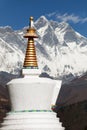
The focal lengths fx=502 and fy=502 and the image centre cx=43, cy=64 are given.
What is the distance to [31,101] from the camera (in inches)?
915

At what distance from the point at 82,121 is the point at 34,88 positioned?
136 m

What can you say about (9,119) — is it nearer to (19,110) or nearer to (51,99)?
(19,110)

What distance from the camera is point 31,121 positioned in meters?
23.0

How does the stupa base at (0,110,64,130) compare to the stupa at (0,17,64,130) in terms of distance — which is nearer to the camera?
the stupa base at (0,110,64,130)

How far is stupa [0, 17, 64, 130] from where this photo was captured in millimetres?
22938

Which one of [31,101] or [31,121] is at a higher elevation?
[31,101]

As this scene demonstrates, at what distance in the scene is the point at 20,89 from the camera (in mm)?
23344

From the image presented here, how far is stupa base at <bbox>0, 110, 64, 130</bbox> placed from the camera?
74.9 feet

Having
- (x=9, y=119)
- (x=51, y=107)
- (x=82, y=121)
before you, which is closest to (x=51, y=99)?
(x=51, y=107)

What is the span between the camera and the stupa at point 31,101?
22.9 meters

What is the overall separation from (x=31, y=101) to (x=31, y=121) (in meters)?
0.94

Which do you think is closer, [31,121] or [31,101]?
[31,121]

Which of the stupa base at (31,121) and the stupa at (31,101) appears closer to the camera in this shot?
the stupa base at (31,121)

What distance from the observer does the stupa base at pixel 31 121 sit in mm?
22828
